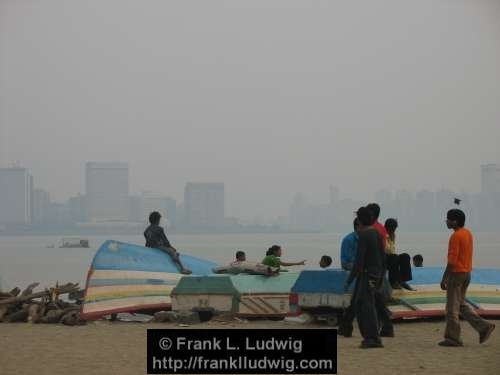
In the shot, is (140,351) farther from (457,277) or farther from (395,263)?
(395,263)

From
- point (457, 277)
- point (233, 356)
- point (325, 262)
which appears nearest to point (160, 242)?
point (325, 262)

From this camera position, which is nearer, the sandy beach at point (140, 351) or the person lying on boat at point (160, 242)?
the sandy beach at point (140, 351)

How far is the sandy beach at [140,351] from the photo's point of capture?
10.3 m

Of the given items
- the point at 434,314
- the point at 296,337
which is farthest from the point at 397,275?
the point at 296,337

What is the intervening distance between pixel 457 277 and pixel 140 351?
3.76 m

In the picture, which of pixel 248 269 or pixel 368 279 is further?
pixel 248 269

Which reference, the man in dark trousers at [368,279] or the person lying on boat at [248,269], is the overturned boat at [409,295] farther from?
the man in dark trousers at [368,279]

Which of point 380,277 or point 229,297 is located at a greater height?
point 380,277

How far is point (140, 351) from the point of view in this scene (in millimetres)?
11586

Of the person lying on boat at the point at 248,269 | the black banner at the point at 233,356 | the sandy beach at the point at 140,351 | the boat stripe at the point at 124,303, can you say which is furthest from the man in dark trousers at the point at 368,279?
the boat stripe at the point at 124,303

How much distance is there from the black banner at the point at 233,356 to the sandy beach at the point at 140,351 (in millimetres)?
253

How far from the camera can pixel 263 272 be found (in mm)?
15328

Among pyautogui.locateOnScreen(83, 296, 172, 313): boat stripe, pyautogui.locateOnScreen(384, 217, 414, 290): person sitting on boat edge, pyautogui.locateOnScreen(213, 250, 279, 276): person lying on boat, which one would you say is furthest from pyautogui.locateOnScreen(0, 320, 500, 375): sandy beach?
pyautogui.locateOnScreen(213, 250, 279, 276): person lying on boat

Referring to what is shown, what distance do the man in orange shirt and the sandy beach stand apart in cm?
23
